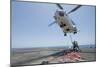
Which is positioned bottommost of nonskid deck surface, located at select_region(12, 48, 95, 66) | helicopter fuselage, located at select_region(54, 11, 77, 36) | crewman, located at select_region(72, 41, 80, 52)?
nonskid deck surface, located at select_region(12, 48, 95, 66)

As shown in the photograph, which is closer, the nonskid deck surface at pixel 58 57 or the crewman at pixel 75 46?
the nonskid deck surface at pixel 58 57

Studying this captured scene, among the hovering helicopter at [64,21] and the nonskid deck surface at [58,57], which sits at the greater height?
the hovering helicopter at [64,21]

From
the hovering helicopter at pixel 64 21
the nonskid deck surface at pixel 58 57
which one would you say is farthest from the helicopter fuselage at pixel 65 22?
the nonskid deck surface at pixel 58 57

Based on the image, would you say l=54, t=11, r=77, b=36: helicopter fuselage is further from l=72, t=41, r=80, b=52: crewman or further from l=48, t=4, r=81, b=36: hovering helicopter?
l=72, t=41, r=80, b=52: crewman

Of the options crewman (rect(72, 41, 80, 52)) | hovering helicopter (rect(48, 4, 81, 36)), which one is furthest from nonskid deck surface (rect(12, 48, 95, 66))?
hovering helicopter (rect(48, 4, 81, 36))

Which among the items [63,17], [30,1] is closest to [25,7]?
[30,1]

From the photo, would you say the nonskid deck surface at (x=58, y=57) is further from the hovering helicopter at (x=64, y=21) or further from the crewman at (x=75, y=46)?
the hovering helicopter at (x=64, y=21)

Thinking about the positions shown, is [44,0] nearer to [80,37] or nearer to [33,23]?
[33,23]
